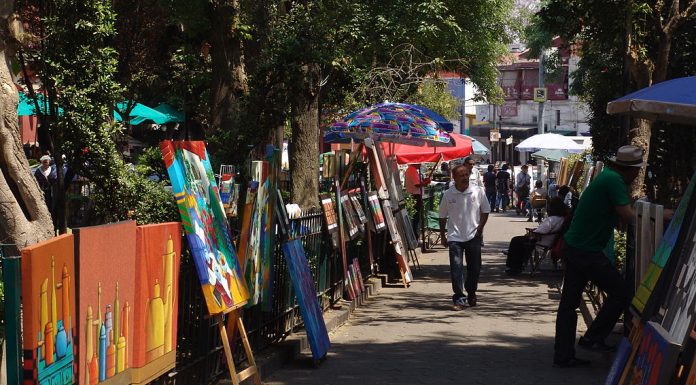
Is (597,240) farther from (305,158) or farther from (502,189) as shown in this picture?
(502,189)

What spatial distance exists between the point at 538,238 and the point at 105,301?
13400 mm

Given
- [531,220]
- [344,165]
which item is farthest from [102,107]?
[531,220]

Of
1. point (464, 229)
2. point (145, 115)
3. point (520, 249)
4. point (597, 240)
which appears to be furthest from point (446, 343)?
point (145, 115)

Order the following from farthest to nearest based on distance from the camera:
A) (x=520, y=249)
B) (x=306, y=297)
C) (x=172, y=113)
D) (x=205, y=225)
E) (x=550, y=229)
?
1. (x=172, y=113)
2. (x=520, y=249)
3. (x=550, y=229)
4. (x=306, y=297)
5. (x=205, y=225)

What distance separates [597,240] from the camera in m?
9.35

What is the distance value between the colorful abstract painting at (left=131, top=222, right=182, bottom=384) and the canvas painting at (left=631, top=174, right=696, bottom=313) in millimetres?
2968

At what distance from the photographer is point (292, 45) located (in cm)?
1091

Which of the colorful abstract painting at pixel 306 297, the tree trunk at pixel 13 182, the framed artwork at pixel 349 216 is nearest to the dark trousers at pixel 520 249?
the framed artwork at pixel 349 216

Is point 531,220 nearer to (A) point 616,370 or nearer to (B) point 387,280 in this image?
(B) point 387,280

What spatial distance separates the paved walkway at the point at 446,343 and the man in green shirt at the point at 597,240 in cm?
49

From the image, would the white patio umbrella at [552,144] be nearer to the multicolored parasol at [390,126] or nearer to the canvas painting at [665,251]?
the multicolored parasol at [390,126]

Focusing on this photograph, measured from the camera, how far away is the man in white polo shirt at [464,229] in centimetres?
1371

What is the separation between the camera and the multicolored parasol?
16.7 m

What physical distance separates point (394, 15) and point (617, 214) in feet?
51.2
